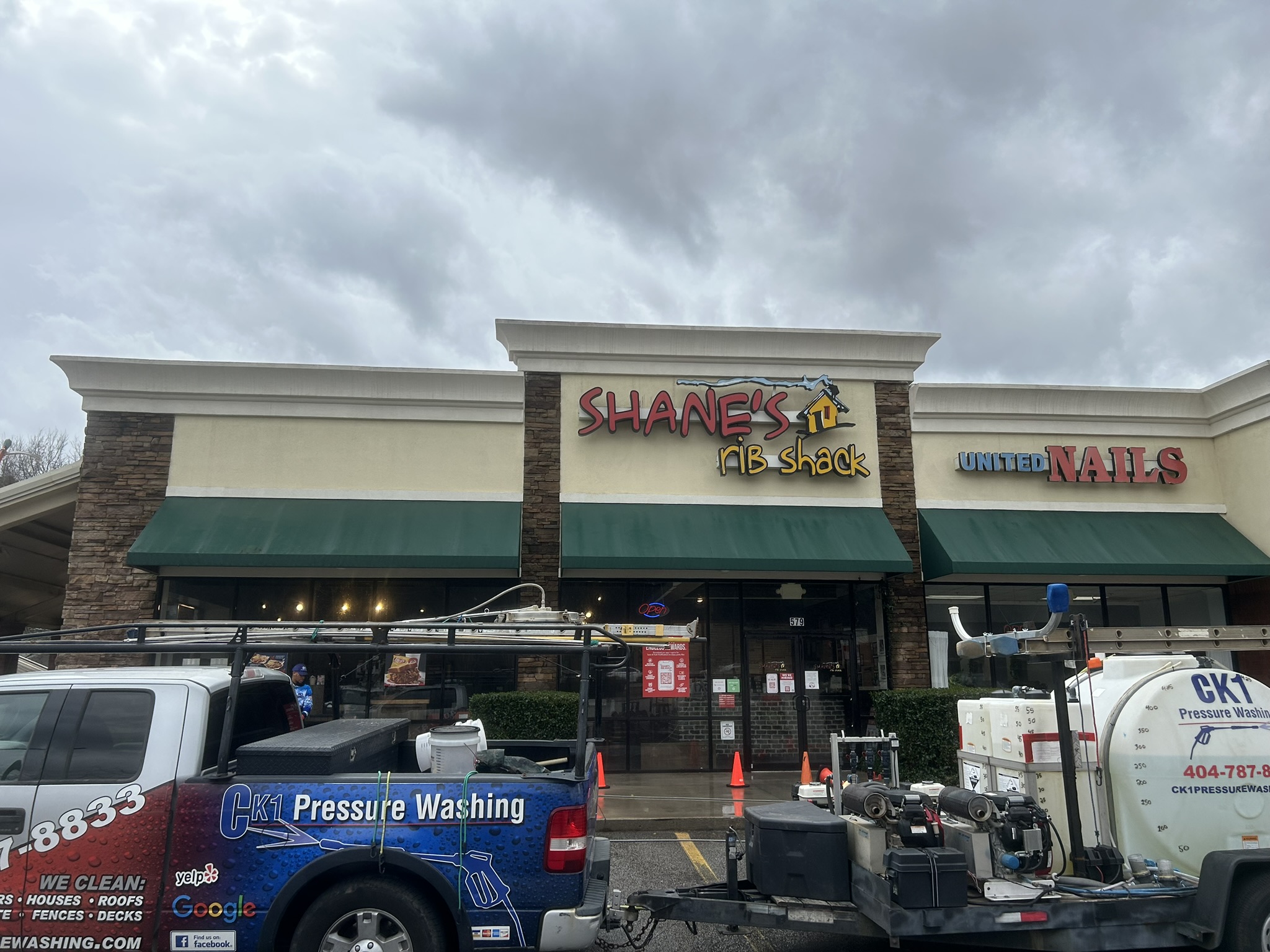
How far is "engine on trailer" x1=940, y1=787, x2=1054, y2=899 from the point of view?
5.00 meters

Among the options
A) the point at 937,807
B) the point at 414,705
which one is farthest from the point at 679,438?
the point at 937,807

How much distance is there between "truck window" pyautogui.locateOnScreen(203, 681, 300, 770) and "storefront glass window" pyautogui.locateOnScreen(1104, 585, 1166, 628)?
48.2ft

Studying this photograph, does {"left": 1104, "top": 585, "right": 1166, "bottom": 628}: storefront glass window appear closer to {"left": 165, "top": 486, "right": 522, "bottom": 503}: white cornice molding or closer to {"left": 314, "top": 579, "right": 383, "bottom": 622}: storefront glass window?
{"left": 165, "top": 486, "right": 522, "bottom": 503}: white cornice molding

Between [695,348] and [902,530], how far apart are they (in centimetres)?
468

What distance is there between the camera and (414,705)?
14.7 meters

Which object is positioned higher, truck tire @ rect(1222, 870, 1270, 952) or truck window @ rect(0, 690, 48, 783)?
truck window @ rect(0, 690, 48, 783)

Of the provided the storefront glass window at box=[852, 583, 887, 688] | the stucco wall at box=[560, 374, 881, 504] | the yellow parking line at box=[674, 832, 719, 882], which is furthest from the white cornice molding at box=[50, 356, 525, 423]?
the yellow parking line at box=[674, 832, 719, 882]

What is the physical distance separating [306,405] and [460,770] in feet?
36.2

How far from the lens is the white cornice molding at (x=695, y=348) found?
15125 millimetres

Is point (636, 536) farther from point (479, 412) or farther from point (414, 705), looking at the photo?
point (414, 705)

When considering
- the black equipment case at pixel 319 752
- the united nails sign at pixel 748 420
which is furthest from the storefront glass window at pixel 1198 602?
the black equipment case at pixel 319 752

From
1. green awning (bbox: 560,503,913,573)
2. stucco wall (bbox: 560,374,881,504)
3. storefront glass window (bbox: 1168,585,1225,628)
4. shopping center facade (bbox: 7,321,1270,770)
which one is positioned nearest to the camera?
green awning (bbox: 560,503,913,573)

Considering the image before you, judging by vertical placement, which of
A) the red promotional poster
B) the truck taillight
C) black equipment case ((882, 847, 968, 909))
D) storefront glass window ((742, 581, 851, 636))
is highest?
storefront glass window ((742, 581, 851, 636))

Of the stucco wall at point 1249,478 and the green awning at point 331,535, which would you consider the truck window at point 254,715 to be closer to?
the green awning at point 331,535
